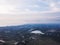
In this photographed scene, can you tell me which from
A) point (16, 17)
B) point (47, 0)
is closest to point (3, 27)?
point (16, 17)

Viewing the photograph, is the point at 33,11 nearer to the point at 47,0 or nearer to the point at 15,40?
the point at 47,0

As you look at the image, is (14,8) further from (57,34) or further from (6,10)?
(57,34)

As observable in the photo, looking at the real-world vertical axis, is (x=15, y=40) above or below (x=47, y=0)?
below

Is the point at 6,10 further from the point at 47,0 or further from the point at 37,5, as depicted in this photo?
the point at 47,0

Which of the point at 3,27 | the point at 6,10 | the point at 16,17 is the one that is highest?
the point at 6,10

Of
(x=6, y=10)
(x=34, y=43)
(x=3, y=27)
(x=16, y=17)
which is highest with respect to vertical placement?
(x=6, y=10)

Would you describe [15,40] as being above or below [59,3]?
below

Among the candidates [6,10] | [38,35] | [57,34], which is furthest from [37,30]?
[6,10]
